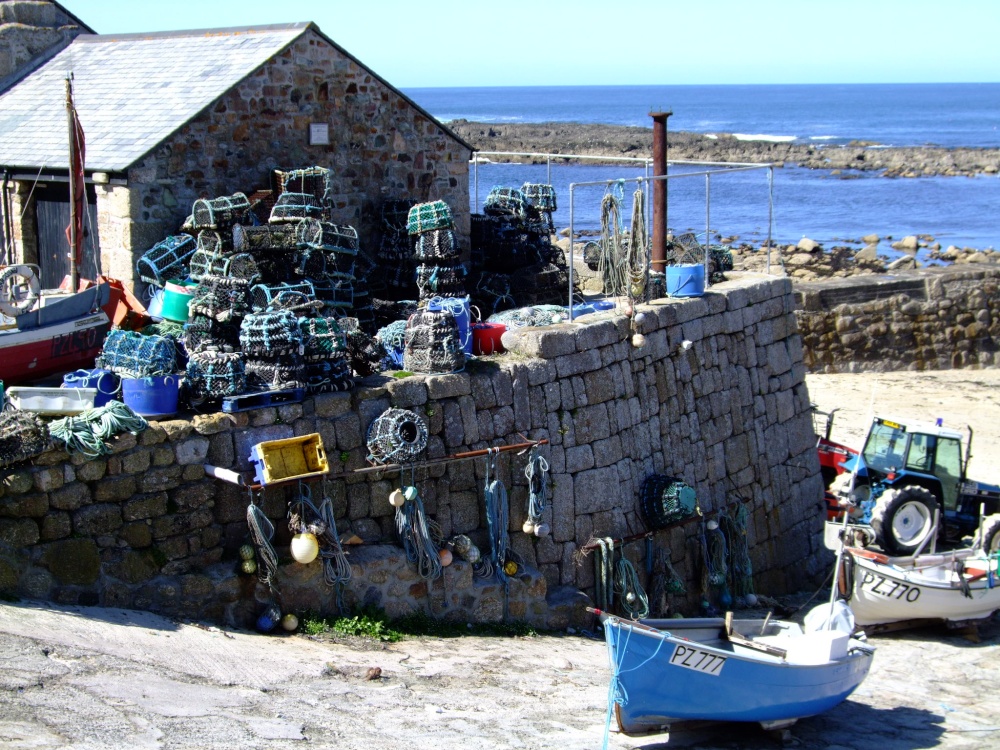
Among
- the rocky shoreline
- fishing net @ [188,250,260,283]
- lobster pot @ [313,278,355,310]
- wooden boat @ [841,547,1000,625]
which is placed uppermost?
the rocky shoreline

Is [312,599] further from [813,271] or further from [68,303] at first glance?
[813,271]

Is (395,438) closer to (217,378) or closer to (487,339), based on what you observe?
(217,378)

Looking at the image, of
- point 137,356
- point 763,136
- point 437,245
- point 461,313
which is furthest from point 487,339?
point 763,136

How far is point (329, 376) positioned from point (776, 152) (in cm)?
6426

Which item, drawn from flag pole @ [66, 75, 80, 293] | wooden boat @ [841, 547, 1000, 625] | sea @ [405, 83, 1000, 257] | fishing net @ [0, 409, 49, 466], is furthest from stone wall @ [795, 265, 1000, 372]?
fishing net @ [0, 409, 49, 466]

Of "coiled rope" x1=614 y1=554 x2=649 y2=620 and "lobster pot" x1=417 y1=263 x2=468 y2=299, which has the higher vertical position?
"lobster pot" x1=417 y1=263 x2=468 y2=299

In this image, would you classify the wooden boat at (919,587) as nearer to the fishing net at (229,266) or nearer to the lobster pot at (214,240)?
the fishing net at (229,266)

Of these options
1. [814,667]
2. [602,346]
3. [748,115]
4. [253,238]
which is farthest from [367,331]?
[748,115]

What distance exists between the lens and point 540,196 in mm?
15539

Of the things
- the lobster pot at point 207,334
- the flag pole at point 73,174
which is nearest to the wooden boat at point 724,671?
the lobster pot at point 207,334

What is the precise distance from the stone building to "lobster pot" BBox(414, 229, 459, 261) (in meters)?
1.27

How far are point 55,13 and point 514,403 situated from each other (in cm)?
938

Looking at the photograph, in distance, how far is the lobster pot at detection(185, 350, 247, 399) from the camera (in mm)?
9031

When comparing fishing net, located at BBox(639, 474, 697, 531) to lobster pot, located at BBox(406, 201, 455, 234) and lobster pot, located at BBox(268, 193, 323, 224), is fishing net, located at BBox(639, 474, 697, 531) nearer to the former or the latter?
lobster pot, located at BBox(406, 201, 455, 234)
